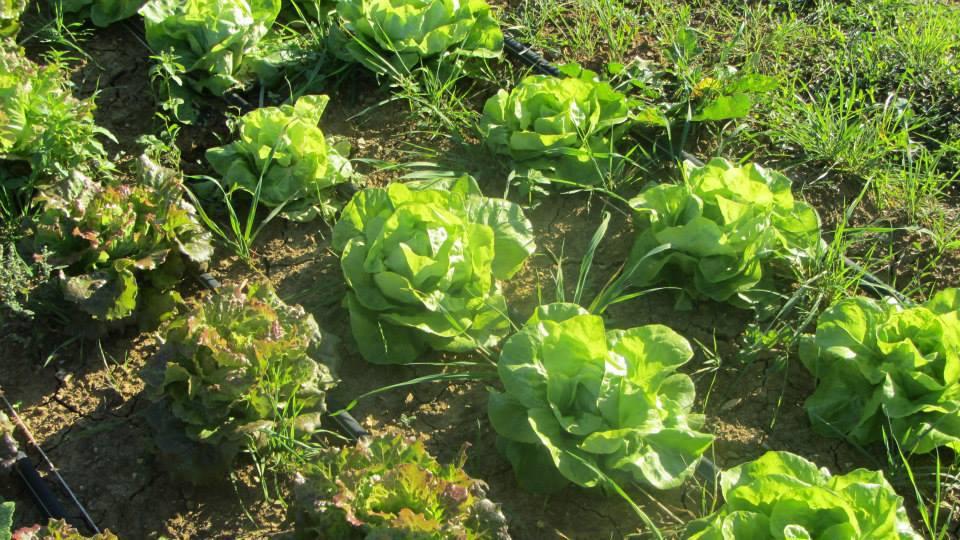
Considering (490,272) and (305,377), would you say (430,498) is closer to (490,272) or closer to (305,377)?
(305,377)

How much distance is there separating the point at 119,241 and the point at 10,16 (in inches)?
62.8

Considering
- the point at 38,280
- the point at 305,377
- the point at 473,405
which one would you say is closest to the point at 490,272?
the point at 473,405

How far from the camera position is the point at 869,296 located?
3.57m

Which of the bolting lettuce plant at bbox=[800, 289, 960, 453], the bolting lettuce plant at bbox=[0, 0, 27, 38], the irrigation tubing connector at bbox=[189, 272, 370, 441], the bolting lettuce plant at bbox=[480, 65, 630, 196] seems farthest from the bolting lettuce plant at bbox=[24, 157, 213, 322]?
the bolting lettuce plant at bbox=[800, 289, 960, 453]

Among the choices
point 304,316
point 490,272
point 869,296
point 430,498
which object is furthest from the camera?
point 869,296

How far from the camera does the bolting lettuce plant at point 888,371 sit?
9.73ft

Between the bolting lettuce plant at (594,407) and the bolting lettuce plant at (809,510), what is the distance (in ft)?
0.69

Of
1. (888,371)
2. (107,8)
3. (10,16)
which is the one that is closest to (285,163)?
(107,8)

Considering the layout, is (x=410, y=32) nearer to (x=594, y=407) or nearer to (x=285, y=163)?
(x=285, y=163)

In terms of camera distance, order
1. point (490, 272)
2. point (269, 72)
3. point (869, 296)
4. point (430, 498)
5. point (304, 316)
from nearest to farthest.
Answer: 1. point (430, 498)
2. point (304, 316)
3. point (490, 272)
4. point (869, 296)
5. point (269, 72)

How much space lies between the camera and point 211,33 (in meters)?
4.07

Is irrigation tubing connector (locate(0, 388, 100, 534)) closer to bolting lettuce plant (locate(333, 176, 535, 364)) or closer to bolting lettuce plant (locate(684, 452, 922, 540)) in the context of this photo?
bolting lettuce plant (locate(333, 176, 535, 364))

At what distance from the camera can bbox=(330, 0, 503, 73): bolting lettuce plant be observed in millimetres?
4117

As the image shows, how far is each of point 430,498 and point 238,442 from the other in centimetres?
66
